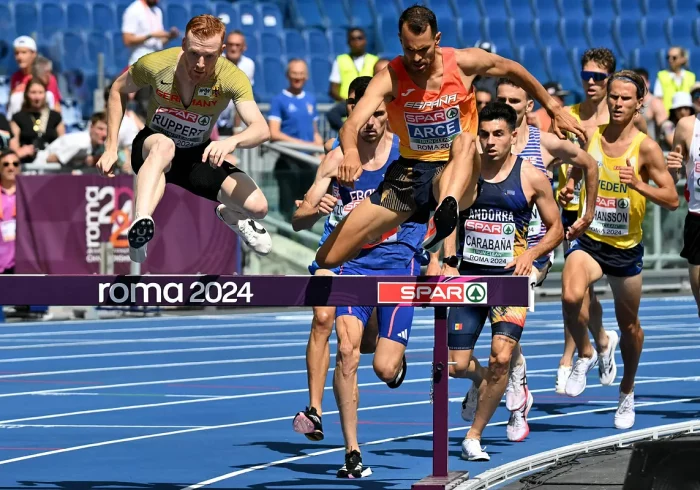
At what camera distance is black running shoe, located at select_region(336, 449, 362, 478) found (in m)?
9.20

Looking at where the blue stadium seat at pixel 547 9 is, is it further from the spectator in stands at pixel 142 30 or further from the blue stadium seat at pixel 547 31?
the spectator in stands at pixel 142 30

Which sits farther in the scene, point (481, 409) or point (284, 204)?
point (284, 204)

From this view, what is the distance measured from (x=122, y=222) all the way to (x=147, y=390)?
Answer: 5.38 meters

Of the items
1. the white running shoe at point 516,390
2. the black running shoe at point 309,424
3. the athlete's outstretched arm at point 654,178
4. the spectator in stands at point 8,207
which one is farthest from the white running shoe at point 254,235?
the spectator in stands at point 8,207

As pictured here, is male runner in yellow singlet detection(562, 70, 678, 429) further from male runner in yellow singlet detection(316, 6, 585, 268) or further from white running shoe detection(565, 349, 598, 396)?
male runner in yellow singlet detection(316, 6, 585, 268)

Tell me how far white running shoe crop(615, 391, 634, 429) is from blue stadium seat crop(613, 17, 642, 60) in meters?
18.4

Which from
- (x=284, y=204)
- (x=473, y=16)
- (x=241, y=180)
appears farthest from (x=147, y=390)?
(x=473, y=16)

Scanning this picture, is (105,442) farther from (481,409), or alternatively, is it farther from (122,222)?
(122,222)

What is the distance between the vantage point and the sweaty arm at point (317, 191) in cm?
1019

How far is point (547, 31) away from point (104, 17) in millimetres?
8758

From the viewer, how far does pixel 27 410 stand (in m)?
12.2

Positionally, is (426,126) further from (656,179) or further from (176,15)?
(176,15)

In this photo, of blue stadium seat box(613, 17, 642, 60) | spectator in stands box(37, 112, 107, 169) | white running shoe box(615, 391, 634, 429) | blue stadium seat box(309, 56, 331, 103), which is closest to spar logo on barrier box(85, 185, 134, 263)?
spectator in stands box(37, 112, 107, 169)

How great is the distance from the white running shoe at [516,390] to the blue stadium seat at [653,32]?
1925 cm
